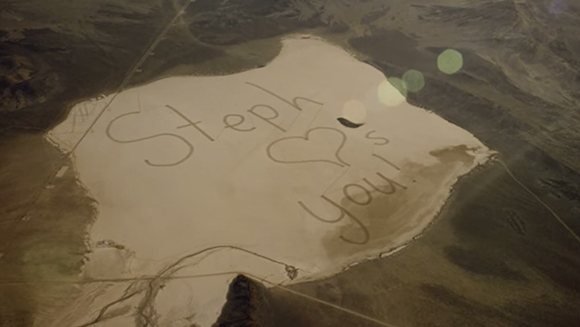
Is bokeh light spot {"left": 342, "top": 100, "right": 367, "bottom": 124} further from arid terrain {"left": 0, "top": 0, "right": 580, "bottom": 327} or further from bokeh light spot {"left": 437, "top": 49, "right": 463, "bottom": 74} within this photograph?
bokeh light spot {"left": 437, "top": 49, "right": 463, "bottom": 74}

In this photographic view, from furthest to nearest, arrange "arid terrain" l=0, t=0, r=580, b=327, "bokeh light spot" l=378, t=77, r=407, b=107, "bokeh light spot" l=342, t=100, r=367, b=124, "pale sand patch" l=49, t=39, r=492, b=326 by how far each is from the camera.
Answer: "bokeh light spot" l=378, t=77, r=407, b=107 < "bokeh light spot" l=342, t=100, r=367, b=124 < "pale sand patch" l=49, t=39, r=492, b=326 < "arid terrain" l=0, t=0, r=580, b=327

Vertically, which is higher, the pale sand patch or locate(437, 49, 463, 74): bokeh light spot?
locate(437, 49, 463, 74): bokeh light spot

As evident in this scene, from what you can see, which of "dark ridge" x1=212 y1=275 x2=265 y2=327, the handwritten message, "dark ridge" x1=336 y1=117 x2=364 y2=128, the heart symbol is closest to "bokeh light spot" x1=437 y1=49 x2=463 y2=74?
"dark ridge" x1=336 y1=117 x2=364 y2=128

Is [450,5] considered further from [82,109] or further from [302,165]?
[82,109]

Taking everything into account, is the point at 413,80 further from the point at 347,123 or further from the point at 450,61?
the point at 347,123

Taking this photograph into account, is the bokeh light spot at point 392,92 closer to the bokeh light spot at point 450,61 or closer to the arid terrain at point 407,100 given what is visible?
the arid terrain at point 407,100

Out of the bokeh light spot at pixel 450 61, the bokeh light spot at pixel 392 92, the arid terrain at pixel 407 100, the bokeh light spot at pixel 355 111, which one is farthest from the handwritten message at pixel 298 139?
the bokeh light spot at pixel 450 61

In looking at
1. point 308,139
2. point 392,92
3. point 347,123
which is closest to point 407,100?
point 392,92
